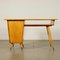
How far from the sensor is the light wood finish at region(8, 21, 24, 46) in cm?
383

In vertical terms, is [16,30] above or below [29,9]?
below

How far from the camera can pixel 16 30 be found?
152 inches

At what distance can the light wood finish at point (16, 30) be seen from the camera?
3.83 m

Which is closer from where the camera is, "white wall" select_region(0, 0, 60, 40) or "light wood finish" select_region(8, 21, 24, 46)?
"light wood finish" select_region(8, 21, 24, 46)

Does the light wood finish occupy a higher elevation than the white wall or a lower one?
lower

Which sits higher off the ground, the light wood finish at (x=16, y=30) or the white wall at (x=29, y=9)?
the white wall at (x=29, y=9)

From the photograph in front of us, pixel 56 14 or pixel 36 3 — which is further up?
pixel 36 3

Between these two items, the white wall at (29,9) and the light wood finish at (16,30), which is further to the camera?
the white wall at (29,9)

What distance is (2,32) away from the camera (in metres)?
5.36

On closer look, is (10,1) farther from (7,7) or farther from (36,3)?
(36,3)

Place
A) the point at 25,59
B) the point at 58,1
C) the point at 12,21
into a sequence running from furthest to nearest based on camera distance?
1. the point at 58,1
2. the point at 12,21
3. the point at 25,59

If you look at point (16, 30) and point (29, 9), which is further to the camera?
point (29, 9)

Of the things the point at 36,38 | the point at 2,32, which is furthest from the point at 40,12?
the point at 2,32

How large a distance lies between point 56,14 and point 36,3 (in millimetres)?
744
